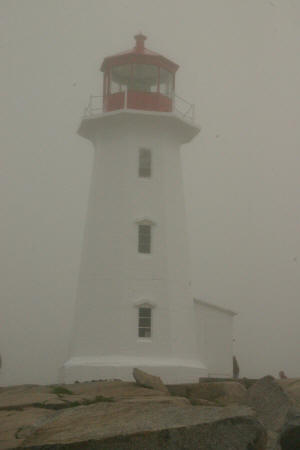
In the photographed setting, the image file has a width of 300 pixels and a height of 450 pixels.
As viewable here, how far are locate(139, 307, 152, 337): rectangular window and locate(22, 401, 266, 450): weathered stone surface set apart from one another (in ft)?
43.4

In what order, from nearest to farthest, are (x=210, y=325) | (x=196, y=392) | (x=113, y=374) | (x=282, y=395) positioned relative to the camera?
1. (x=282, y=395)
2. (x=196, y=392)
3. (x=113, y=374)
4. (x=210, y=325)

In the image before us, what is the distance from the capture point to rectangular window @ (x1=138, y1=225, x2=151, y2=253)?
2748cm

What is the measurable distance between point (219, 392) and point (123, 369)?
6847 millimetres

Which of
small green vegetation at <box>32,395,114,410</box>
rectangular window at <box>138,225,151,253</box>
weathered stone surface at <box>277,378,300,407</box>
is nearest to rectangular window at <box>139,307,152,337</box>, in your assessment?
rectangular window at <box>138,225,151,253</box>

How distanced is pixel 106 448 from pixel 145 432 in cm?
59

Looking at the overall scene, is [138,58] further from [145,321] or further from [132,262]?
[145,321]

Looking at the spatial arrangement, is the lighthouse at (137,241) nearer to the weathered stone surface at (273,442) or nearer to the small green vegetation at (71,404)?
the small green vegetation at (71,404)

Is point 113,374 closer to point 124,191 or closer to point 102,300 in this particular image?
point 102,300

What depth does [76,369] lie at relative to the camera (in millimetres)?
26109

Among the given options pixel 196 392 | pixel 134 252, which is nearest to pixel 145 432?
pixel 196 392

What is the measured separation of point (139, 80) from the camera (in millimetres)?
28719

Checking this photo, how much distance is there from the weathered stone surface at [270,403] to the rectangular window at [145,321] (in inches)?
338

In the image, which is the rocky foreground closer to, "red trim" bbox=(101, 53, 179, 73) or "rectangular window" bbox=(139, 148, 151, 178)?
A: "rectangular window" bbox=(139, 148, 151, 178)

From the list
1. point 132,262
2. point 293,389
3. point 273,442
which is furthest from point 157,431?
point 132,262
